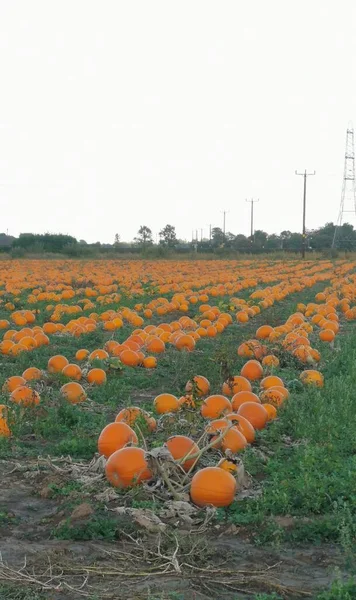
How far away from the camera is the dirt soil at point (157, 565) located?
3463mm

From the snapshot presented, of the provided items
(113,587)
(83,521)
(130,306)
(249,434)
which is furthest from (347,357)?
(130,306)

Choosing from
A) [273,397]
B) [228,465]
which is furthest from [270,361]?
[228,465]

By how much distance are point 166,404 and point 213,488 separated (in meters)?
2.19

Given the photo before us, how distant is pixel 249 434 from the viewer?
Answer: 19.1 ft

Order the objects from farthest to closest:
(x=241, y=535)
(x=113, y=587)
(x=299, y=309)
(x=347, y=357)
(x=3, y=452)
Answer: (x=299, y=309) → (x=347, y=357) → (x=3, y=452) → (x=241, y=535) → (x=113, y=587)

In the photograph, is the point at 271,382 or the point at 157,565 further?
the point at 271,382

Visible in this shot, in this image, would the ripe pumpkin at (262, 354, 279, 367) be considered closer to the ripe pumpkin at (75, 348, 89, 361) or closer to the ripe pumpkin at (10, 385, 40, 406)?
the ripe pumpkin at (75, 348, 89, 361)

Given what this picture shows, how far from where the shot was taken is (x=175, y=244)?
249 ft

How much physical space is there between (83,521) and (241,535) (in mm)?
962

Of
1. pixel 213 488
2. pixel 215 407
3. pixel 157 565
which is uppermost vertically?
pixel 215 407

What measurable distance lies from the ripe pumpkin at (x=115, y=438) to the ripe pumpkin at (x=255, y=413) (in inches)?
51.7

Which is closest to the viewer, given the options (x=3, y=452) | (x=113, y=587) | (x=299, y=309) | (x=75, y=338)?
(x=113, y=587)

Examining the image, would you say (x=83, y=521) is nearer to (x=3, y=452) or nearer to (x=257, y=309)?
(x=3, y=452)

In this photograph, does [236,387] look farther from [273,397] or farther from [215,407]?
[215,407]
